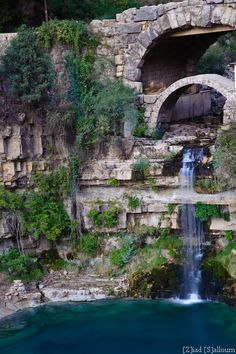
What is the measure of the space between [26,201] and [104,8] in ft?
36.7

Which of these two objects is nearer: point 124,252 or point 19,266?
point 19,266

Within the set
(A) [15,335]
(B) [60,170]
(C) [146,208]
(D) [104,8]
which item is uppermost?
(D) [104,8]

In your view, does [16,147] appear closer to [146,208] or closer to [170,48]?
[146,208]

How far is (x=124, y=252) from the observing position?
16609 millimetres

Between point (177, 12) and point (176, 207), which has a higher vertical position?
point (177, 12)

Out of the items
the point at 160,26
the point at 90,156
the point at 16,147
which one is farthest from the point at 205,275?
the point at 160,26

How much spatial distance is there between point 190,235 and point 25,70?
7004 millimetres

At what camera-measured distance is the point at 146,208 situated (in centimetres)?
1658

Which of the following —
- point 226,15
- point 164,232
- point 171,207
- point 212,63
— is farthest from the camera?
point 212,63

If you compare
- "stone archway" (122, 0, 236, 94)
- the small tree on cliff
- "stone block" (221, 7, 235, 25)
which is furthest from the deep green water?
"stone block" (221, 7, 235, 25)

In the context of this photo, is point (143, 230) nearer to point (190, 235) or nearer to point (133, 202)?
point (133, 202)

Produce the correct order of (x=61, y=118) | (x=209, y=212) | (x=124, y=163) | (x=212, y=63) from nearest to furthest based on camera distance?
1. (x=209, y=212)
2. (x=124, y=163)
3. (x=61, y=118)
4. (x=212, y=63)

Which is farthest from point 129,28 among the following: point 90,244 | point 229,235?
point 229,235

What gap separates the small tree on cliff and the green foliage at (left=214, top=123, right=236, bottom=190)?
558 centimetres
